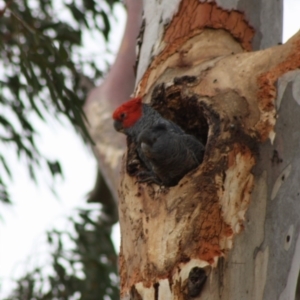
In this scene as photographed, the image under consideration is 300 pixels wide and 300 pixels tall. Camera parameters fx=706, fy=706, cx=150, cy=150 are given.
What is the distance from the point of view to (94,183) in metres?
6.12

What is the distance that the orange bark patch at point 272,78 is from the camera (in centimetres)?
258

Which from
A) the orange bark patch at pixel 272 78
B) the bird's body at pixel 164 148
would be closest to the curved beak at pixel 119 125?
the bird's body at pixel 164 148

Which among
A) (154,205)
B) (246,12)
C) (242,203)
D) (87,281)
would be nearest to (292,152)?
(242,203)

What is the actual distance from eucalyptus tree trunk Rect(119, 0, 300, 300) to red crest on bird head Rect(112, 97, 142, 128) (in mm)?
118

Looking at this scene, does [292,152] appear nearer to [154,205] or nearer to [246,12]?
[154,205]

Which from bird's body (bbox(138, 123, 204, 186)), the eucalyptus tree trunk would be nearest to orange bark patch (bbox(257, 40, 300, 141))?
the eucalyptus tree trunk

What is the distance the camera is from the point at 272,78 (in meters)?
2.60

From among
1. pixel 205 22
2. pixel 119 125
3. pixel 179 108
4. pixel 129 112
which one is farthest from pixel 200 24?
pixel 119 125

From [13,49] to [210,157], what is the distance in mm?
3728

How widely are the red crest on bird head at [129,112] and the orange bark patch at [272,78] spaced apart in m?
0.58

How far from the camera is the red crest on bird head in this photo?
9.86 feet

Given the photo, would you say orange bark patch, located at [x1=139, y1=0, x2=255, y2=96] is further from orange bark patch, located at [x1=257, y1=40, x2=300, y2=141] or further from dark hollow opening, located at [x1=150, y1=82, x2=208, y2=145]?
orange bark patch, located at [x1=257, y1=40, x2=300, y2=141]

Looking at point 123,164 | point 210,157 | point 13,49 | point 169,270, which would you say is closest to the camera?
point 169,270

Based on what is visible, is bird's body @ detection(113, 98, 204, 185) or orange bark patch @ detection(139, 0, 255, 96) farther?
orange bark patch @ detection(139, 0, 255, 96)
